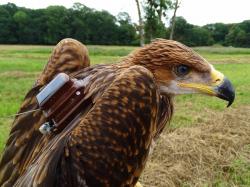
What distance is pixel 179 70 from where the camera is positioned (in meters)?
2.98

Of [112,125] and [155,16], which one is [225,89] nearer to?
[112,125]

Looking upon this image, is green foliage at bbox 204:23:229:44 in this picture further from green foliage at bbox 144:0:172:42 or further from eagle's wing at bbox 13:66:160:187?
eagle's wing at bbox 13:66:160:187

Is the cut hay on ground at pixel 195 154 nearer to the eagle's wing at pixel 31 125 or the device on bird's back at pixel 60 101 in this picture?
the eagle's wing at pixel 31 125

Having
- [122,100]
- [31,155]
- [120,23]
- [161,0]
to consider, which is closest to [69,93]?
[122,100]

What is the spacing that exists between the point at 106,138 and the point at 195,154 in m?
3.93

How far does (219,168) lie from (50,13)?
5873 centimetres

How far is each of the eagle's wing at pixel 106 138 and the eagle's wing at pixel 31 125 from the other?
1.34 ft

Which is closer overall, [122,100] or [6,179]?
[122,100]

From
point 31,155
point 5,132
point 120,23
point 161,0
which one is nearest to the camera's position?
point 31,155

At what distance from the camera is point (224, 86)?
123 inches

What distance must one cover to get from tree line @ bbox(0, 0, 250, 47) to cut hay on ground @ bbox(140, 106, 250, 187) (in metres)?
47.6

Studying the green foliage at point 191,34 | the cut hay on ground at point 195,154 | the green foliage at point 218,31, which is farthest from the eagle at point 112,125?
the green foliage at point 218,31

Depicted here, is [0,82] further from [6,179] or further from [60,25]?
[60,25]

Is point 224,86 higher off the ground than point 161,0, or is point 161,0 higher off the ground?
point 224,86
